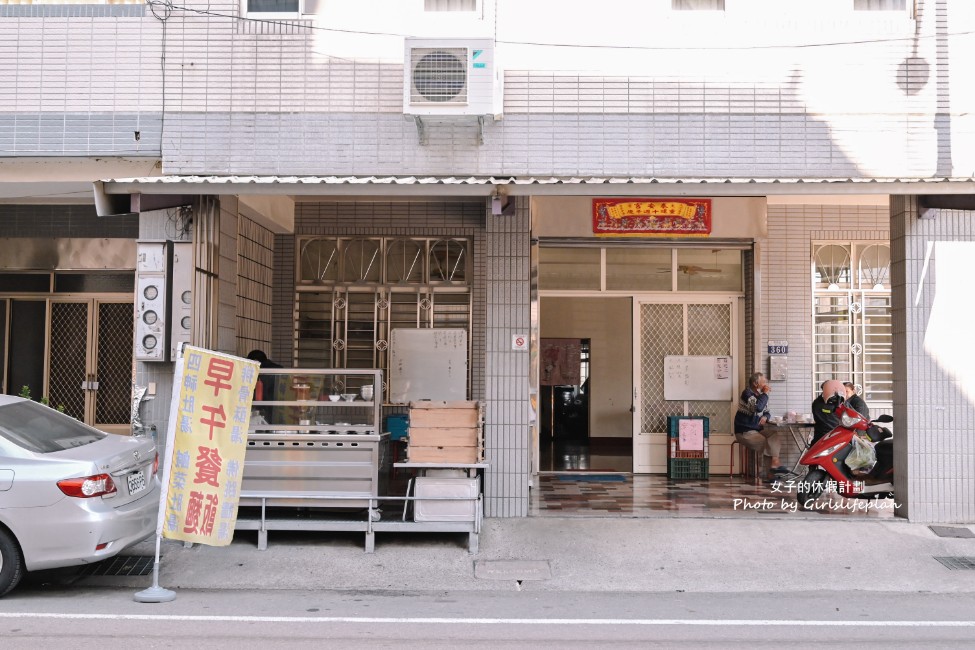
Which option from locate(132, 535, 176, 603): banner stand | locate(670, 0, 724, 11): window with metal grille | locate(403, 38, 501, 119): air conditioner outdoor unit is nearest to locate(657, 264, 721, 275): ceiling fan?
locate(670, 0, 724, 11): window with metal grille

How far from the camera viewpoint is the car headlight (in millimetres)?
10398

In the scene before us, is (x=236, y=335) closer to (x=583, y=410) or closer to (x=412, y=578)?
(x=412, y=578)

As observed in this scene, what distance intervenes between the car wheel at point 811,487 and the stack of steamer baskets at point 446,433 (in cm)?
384

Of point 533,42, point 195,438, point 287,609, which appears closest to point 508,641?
point 287,609

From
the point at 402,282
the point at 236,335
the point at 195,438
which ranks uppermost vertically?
the point at 402,282

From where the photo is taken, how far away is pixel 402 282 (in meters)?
12.9

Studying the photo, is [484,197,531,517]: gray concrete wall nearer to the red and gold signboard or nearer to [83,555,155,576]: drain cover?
the red and gold signboard

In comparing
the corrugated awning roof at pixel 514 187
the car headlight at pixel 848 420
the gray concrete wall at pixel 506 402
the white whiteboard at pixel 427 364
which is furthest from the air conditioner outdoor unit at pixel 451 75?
the car headlight at pixel 848 420

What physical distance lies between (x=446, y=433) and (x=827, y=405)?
15.9 ft

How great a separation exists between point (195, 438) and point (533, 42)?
576 centimetres

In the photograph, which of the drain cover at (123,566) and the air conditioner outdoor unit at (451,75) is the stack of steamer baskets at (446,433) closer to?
the drain cover at (123,566)

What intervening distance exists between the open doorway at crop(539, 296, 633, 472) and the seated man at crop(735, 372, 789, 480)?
5525 mm

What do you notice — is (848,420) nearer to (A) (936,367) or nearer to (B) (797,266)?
(A) (936,367)

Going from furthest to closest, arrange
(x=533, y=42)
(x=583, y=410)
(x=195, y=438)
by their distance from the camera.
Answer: (x=583, y=410)
(x=533, y=42)
(x=195, y=438)
